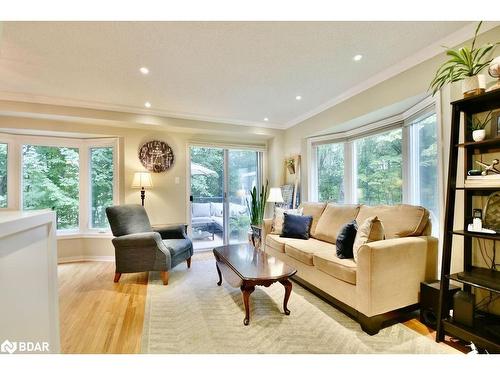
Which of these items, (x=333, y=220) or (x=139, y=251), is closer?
(x=139, y=251)

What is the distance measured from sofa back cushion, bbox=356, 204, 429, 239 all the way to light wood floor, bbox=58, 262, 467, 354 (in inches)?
29.5

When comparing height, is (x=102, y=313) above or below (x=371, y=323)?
below

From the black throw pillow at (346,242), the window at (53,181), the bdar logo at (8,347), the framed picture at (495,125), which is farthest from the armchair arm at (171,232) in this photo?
the framed picture at (495,125)

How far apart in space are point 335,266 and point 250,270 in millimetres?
772

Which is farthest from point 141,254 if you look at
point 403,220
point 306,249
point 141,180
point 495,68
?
point 495,68

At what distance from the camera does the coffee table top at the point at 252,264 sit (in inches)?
76.7

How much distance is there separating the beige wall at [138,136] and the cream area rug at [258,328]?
5.96ft

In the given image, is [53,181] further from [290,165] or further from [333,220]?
[333,220]

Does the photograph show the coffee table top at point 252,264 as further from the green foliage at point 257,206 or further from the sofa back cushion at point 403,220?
the green foliage at point 257,206

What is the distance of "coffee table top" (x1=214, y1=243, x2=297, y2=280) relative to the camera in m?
1.95

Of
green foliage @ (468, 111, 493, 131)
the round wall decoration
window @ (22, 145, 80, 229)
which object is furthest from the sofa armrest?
window @ (22, 145, 80, 229)

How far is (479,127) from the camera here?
1.77 metres
